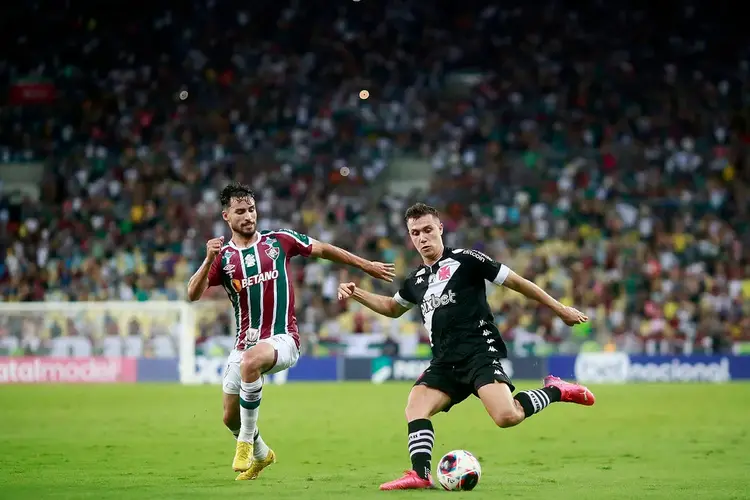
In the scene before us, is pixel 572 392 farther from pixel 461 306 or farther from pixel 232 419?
pixel 232 419

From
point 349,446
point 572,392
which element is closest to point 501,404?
point 572,392

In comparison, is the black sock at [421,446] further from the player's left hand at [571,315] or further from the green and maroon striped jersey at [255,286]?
the green and maroon striped jersey at [255,286]

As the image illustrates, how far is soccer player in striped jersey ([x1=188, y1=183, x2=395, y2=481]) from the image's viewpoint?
32.0 feet

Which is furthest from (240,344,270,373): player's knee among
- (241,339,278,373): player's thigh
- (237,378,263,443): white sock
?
(237,378,263,443): white sock

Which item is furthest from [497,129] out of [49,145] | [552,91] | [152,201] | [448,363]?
[448,363]

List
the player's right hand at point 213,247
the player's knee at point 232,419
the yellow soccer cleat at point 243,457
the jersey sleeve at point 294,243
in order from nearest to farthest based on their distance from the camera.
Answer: the player's right hand at point 213,247
the yellow soccer cleat at point 243,457
the player's knee at point 232,419
the jersey sleeve at point 294,243

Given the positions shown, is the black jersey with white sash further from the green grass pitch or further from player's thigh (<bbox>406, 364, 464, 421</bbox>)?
the green grass pitch

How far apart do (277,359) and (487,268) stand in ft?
6.56

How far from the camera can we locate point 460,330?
955 cm

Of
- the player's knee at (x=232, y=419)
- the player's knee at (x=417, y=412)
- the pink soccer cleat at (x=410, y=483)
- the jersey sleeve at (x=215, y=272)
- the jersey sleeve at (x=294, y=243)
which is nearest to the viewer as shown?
the pink soccer cleat at (x=410, y=483)

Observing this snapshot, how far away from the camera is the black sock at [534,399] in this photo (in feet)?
30.4

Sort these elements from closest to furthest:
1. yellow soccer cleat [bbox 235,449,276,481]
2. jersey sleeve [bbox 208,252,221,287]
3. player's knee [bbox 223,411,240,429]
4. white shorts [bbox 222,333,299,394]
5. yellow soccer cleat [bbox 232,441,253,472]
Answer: yellow soccer cleat [bbox 232,441,253,472] → yellow soccer cleat [bbox 235,449,276,481] → white shorts [bbox 222,333,299,394] → jersey sleeve [bbox 208,252,221,287] → player's knee [bbox 223,411,240,429]

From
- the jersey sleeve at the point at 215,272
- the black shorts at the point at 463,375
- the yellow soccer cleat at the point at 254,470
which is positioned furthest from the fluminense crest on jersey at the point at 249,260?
the black shorts at the point at 463,375

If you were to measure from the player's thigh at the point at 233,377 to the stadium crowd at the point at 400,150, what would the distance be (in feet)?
58.2
